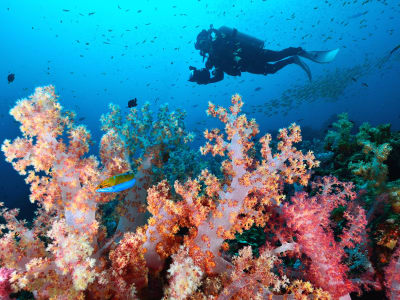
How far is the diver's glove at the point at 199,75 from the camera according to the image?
9859 millimetres

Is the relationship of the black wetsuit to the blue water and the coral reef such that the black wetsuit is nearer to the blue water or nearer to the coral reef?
the coral reef

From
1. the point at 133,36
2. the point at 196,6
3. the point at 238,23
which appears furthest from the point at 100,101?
the point at 238,23

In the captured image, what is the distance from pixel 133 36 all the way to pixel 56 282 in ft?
317

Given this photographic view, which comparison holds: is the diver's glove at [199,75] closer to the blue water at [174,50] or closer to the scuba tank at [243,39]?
the scuba tank at [243,39]

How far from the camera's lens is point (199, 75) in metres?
9.89

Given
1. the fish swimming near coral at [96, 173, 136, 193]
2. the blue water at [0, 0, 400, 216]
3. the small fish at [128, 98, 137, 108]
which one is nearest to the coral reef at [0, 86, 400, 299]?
the fish swimming near coral at [96, 173, 136, 193]

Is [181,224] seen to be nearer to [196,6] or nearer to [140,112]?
[140,112]

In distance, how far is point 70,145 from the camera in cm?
295

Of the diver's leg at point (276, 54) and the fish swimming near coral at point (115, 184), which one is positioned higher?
the diver's leg at point (276, 54)

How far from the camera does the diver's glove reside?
9.86 metres

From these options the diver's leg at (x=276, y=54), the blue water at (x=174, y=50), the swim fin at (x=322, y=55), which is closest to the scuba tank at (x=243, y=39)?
the diver's leg at (x=276, y=54)

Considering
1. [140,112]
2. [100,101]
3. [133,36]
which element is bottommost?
[140,112]

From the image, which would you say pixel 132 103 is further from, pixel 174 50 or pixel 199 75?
pixel 174 50

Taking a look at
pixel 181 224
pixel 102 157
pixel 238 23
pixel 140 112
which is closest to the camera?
pixel 181 224
